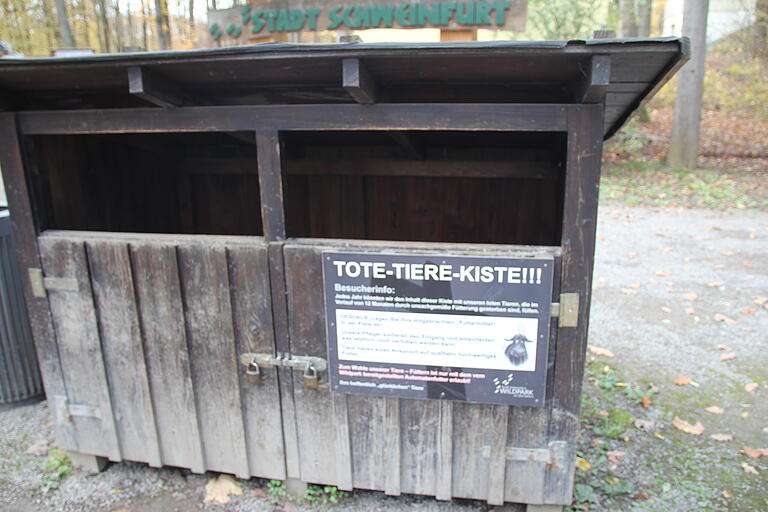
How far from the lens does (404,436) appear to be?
275 cm

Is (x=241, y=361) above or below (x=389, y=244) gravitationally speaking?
below

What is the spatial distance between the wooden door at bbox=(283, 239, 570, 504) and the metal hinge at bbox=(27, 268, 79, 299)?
1.25 metres

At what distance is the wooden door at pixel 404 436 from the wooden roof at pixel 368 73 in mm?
789

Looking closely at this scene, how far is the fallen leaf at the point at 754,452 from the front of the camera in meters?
3.37

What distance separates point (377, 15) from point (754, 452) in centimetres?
355

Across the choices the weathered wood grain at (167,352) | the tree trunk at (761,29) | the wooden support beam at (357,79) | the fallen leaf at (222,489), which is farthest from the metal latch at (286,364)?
the tree trunk at (761,29)

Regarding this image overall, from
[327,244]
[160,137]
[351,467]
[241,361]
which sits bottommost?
[351,467]

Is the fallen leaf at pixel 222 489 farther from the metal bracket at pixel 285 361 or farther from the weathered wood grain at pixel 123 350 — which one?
the metal bracket at pixel 285 361

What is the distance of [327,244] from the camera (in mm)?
2564

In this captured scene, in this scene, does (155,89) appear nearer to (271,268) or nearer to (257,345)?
(271,268)

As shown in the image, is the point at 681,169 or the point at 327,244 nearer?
the point at 327,244

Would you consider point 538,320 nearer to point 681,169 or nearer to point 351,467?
point 351,467

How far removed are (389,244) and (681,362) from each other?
11.5 feet

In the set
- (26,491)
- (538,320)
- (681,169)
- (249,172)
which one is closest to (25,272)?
(26,491)
